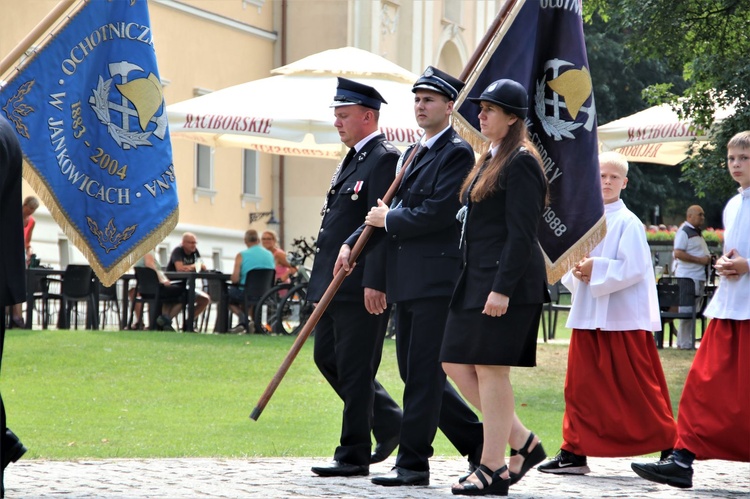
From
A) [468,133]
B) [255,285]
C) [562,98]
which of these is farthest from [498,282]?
[255,285]

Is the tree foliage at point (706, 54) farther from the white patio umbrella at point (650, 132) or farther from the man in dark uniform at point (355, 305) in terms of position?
the man in dark uniform at point (355, 305)

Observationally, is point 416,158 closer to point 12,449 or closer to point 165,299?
point 12,449

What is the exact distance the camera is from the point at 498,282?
21.8 ft

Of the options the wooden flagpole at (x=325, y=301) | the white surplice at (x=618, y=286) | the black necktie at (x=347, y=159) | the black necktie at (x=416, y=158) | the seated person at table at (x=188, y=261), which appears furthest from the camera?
the seated person at table at (x=188, y=261)

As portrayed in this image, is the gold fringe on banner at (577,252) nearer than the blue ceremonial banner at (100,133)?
No

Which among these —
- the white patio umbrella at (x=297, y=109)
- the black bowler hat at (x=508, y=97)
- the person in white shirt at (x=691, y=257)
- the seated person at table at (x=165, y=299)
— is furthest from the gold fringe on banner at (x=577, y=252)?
the seated person at table at (x=165, y=299)

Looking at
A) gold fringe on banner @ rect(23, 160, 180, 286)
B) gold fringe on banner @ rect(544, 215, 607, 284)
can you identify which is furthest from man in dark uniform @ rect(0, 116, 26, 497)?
gold fringe on banner @ rect(544, 215, 607, 284)

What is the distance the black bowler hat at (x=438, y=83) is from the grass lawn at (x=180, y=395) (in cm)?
276

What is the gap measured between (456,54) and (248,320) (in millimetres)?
22171

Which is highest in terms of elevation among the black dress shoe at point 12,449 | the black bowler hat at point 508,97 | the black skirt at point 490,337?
the black bowler hat at point 508,97

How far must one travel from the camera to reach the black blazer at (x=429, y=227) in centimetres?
716

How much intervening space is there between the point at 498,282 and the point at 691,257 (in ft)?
41.5

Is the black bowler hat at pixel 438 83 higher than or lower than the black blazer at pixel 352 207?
higher

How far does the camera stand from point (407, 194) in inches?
289
